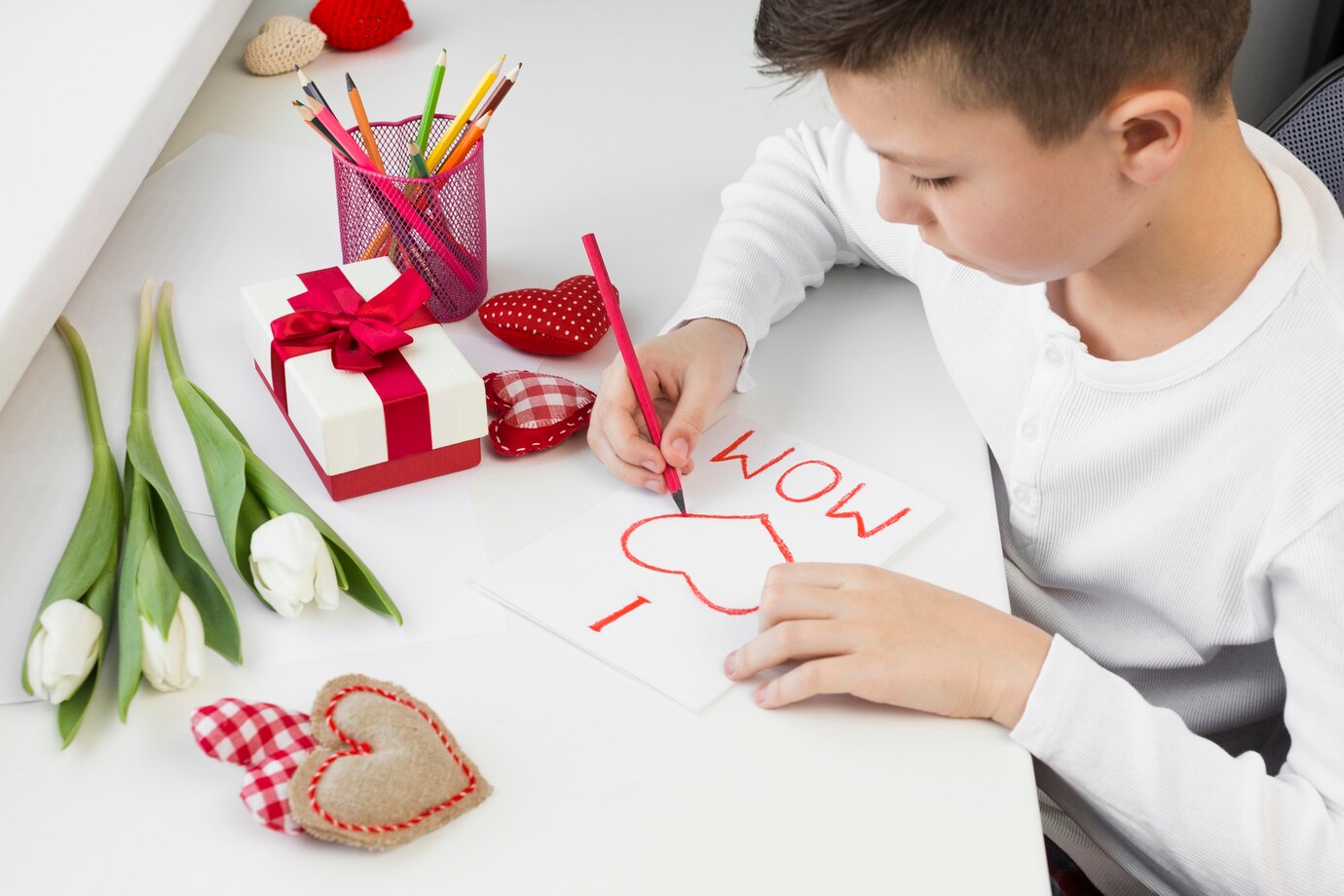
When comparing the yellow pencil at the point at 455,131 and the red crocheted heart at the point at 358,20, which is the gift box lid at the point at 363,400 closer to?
the yellow pencil at the point at 455,131

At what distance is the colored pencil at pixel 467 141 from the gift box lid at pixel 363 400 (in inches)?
5.9

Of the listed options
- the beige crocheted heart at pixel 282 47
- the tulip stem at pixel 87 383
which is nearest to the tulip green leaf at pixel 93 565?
the tulip stem at pixel 87 383

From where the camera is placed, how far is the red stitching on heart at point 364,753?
0.56m

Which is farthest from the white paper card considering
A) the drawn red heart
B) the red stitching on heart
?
the red stitching on heart

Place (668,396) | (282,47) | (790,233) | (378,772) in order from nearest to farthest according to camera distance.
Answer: (378,772) → (668,396) → (790,233) → (282,47)

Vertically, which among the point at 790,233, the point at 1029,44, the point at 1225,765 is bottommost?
the point at 1225,765

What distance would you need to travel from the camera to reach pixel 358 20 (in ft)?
4.16

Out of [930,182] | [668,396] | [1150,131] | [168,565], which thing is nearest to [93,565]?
[168,565]

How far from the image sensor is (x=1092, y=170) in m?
0.69

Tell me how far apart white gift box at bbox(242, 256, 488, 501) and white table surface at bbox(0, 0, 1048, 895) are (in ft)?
0.05

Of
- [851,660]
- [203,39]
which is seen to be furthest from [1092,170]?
[203,39]

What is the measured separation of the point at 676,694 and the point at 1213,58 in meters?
0.44

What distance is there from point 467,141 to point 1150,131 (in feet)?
1.51

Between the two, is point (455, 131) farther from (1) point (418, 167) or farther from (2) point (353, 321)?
(2) point (353, 321)
